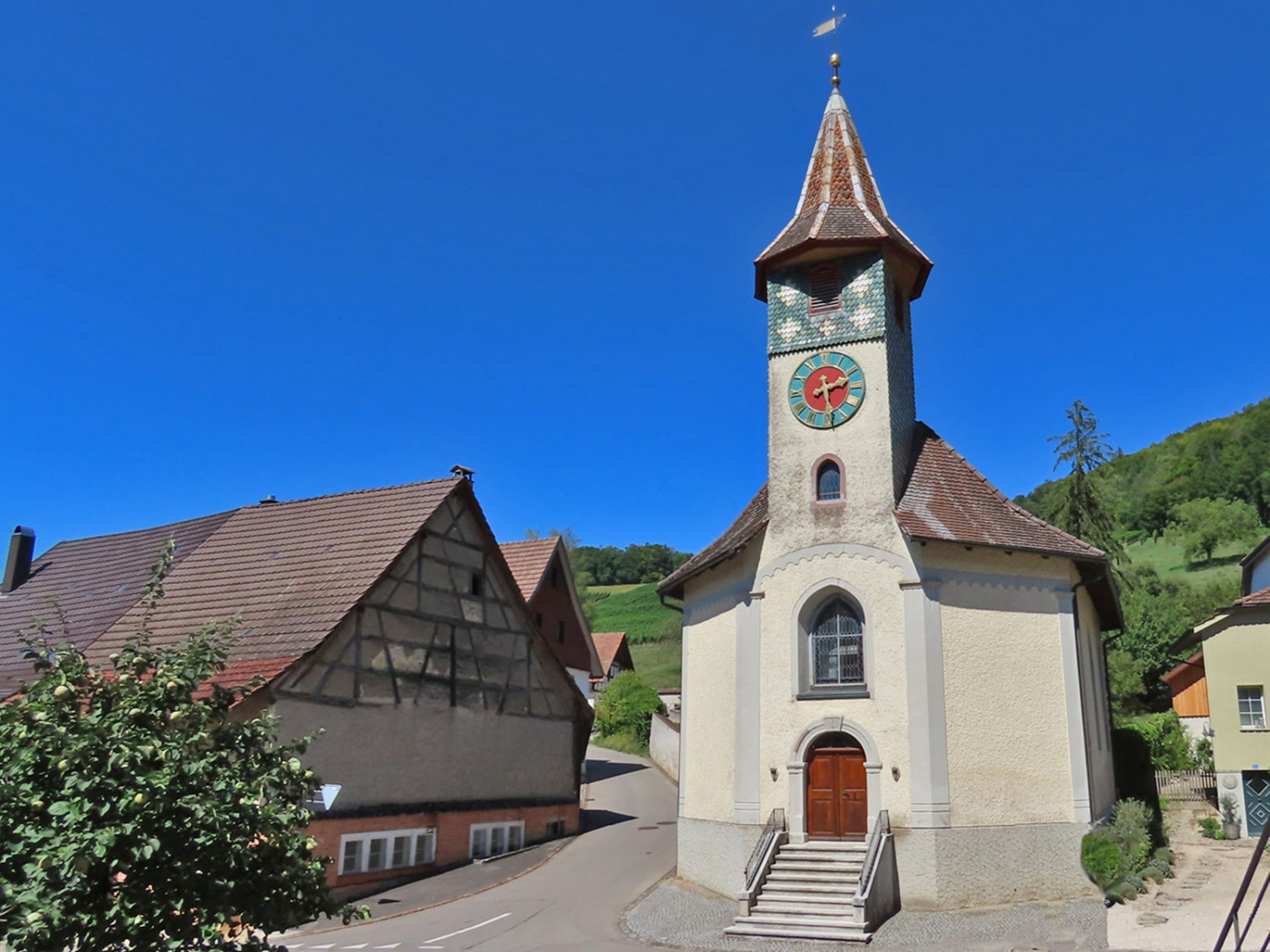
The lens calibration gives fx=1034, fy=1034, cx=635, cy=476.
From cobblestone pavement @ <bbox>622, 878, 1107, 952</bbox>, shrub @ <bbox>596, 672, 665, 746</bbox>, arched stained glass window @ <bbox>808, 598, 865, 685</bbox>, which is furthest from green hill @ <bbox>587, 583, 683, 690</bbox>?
cobblestone pavement @ <bbox>622, 878, 1107, 952</bbox>

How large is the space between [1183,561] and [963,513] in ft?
251

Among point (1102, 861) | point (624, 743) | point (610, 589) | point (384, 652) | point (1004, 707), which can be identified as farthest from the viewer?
point (610, 589)

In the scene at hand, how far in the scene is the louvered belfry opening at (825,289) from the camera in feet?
68.6

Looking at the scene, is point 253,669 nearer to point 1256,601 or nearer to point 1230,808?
point 1230,808

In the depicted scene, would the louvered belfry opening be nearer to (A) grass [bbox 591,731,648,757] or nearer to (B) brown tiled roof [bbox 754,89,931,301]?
(B) brown tiled roof [bbox 754,89,931,301]

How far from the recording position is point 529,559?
1430 inches

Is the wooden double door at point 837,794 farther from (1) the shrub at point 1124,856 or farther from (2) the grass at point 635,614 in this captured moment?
(2) the grass at point 635,614

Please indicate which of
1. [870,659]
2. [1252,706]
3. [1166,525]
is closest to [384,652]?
[870,659]

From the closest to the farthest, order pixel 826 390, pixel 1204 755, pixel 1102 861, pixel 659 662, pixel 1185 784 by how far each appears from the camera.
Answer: pixel 1102 861 < pixel 826 390 < pixel 1185 784 < pixel 1204 755 < pixel 659 662

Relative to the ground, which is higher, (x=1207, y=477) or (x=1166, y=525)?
(x=1207, y=477)

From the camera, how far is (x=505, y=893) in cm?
1989

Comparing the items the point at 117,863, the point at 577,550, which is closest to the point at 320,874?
the point at 117,863

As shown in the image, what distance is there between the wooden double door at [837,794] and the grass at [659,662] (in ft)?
148

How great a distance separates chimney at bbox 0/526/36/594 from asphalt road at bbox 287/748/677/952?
1784 centimetres
